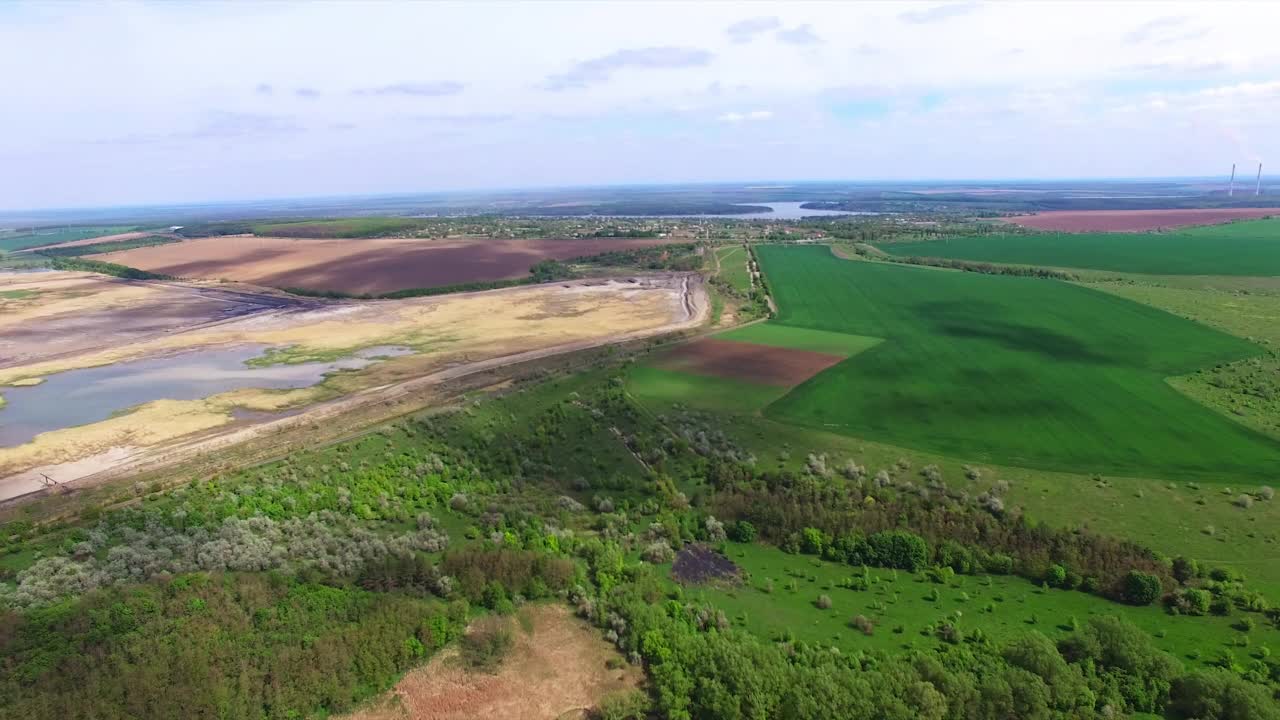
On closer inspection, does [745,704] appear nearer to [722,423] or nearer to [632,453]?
[632,453]

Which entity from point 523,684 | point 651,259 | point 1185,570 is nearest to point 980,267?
point 651,259

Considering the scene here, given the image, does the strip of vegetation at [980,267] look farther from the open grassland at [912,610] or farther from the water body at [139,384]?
the water body at [139,384]

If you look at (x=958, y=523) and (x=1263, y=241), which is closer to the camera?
(x=958, y=523)

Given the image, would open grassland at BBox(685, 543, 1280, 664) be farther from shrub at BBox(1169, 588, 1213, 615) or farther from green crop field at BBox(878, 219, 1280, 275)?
green crop field at BBox(878, 219, 1280, 275)

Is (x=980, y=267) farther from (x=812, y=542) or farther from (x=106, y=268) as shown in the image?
(x=106, y=268)

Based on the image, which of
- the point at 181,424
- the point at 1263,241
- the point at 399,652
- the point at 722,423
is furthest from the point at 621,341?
the point at 1263,241

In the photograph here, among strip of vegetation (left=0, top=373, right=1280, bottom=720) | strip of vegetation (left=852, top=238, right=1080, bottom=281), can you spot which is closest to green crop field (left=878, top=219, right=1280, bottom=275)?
strip of vegetation (left=852, top=238, right=1080, bottom=281)
